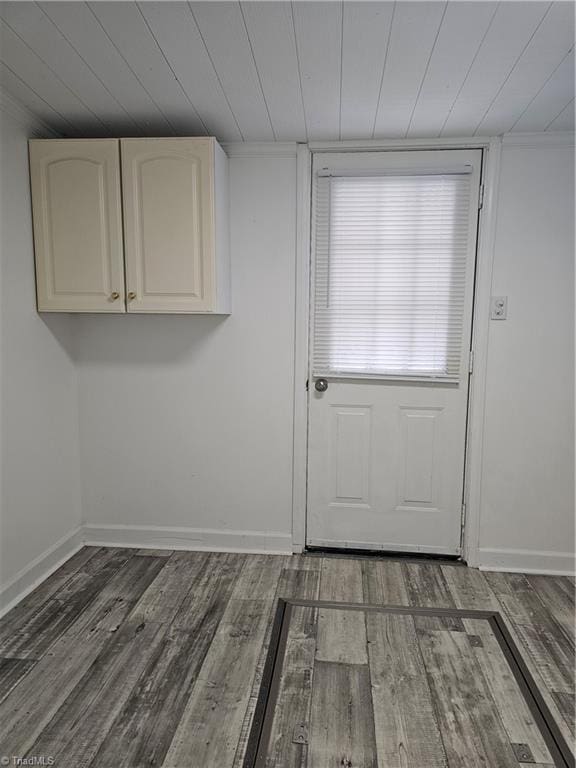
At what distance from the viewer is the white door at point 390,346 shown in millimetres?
2500

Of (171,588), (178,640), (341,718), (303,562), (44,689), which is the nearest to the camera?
(341,718)

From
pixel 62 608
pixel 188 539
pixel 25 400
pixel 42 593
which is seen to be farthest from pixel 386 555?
pixel 25 400

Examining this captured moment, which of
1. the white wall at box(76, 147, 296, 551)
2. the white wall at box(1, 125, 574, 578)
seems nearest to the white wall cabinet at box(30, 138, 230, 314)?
the white wall at box(1, 125, 574, 578)

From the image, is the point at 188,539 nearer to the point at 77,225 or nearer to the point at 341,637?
the point at 341,637

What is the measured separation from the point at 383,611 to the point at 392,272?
165 centimetres

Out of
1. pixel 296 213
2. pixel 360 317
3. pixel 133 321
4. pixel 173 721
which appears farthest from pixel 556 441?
pixel 133 321

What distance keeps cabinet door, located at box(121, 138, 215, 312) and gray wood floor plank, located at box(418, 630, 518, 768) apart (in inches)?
70.2

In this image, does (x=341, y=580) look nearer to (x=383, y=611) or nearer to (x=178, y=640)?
(x=383, y=611)

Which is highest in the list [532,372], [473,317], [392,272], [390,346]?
[392,272]

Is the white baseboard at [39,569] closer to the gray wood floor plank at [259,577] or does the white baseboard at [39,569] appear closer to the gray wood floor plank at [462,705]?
the gray wood floor plank at [259,577]

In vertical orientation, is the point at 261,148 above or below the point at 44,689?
above

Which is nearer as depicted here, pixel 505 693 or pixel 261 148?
pixel 505 693

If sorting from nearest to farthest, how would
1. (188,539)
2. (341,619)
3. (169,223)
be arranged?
(341,619)
(169,223)
(188,539)

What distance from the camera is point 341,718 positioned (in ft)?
5.36
